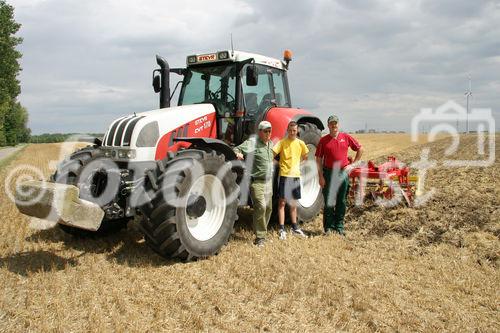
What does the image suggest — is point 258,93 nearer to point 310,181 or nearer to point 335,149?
point 335,149

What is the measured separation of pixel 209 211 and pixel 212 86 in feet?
6.83

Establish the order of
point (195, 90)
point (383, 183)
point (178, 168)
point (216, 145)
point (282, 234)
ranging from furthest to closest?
point (383, 183), point (195, 90), point (282, 234), point (216, 145), point (178, 168)

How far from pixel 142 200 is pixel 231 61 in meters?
2.67

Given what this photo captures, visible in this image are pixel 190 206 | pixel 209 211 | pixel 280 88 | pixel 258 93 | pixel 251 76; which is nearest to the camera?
pixel 190 206

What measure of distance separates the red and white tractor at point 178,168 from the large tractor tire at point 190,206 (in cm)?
1

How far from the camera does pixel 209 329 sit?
138 inches

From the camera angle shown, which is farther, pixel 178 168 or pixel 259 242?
pixel 259 242

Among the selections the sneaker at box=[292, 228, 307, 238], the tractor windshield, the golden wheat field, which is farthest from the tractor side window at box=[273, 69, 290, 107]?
the golden wheat field

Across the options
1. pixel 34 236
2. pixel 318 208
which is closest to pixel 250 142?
pixel 318 208

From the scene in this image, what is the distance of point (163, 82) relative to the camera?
6727 mm

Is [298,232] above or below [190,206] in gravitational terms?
below

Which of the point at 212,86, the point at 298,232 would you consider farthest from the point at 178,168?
the point at 298,232

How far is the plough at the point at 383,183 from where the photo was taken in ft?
24.8

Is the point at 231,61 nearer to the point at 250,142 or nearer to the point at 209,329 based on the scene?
the point at 250,142
